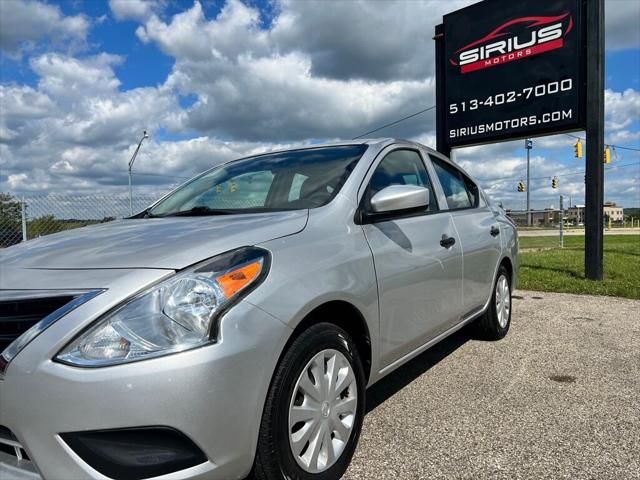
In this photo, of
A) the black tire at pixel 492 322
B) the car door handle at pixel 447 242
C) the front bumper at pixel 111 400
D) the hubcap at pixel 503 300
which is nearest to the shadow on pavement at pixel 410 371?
the black tire at pixel 492 322

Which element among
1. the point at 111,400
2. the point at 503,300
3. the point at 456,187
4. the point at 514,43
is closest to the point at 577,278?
the point at 514,43

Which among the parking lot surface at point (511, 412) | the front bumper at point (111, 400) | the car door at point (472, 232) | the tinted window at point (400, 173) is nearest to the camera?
the front bumper at point (111, 400)

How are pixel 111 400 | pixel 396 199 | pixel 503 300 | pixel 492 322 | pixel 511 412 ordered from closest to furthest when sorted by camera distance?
pixel 111 400 → pixel 396 199 → pixel 511 412 → pixel 492 322 → pixel 503 300

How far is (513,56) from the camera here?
8.48 m

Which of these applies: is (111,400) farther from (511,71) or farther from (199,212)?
(511,71)

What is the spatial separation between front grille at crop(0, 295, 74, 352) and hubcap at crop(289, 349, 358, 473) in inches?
35.9

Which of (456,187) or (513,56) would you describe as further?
(513,56)

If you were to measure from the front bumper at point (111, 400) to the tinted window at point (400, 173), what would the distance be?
143cm

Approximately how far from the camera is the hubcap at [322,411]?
1.99 metres

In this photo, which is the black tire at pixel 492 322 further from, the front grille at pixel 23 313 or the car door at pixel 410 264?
the front grille at pixel 23 313

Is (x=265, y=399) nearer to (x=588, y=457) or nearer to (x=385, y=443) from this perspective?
(x=385, y=443)

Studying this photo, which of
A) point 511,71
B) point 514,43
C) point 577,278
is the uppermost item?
point 514,43

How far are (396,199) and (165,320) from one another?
1.34 m

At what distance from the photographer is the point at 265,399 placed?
181 centimetres
